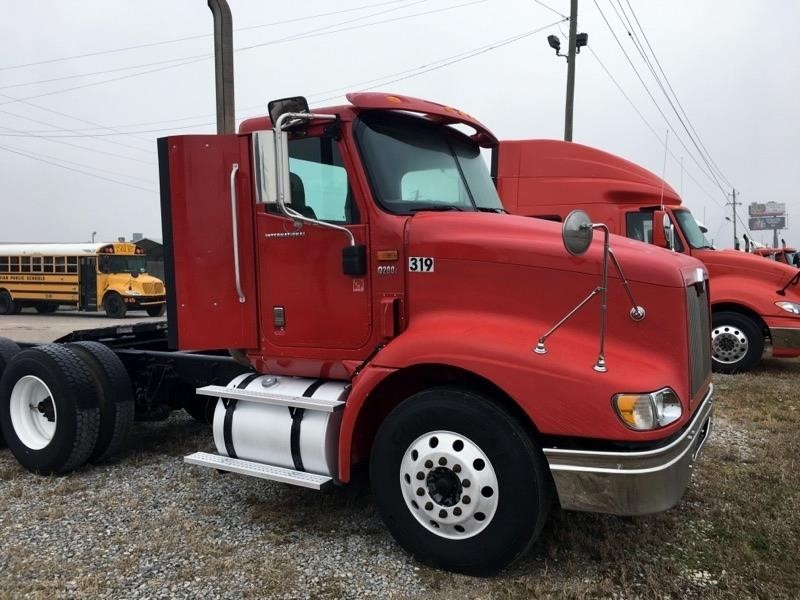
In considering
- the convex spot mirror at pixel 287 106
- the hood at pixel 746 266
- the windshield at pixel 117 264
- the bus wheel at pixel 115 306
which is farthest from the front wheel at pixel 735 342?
the windshield at pixel 117 264

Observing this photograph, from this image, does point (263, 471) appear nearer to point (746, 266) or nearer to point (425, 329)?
point (425, 329)

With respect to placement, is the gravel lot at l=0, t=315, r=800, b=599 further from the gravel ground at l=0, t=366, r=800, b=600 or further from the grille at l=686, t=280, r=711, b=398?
the grille at l=686, t=280, r=711, b=398

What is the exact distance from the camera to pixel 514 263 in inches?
139

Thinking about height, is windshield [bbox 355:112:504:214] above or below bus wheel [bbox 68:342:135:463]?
above

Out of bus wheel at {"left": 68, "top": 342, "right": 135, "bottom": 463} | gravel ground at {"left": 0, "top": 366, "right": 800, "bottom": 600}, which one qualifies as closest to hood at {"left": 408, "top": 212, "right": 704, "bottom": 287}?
gravel ground at {"left": 0, "top": 366, "right": 800, "bottom": 600}

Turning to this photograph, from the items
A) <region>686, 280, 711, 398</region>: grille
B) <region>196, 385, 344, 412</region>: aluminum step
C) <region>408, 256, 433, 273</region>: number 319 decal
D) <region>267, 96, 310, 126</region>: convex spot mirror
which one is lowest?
<region>196, 385, 344, 412</region>: aluminum step

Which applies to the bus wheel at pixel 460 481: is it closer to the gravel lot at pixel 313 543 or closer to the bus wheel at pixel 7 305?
the gravel lot at pixel 313 543

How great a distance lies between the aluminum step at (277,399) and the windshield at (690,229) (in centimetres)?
743

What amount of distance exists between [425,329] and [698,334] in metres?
1.53

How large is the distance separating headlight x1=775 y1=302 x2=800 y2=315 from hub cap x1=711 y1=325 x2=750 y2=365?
24.9 inches

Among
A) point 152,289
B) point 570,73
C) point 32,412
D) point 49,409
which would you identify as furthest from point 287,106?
point 152,289

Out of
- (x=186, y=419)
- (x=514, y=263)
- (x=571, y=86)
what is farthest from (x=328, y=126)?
(x=571, y=86)

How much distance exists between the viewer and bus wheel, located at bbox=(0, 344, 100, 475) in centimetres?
494

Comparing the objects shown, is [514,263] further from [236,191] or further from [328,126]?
[236,191]
